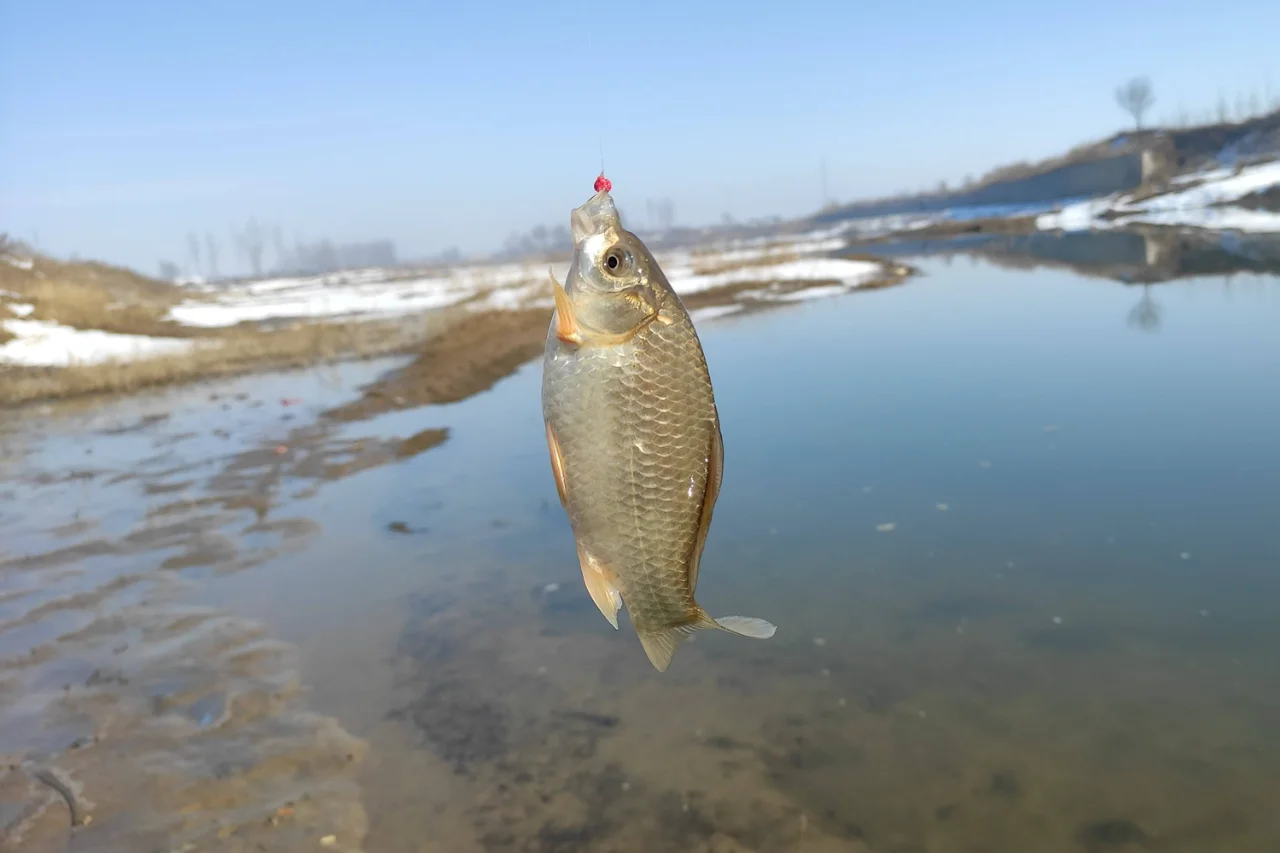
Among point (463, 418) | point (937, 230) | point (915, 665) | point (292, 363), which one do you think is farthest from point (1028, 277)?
point (937, 230)

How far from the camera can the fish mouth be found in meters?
2.02

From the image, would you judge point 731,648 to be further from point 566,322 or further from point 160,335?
point 160,335

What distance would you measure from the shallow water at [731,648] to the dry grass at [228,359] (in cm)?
1014

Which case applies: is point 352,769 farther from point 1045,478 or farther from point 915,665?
point 1045,478

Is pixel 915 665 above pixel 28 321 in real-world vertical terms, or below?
below

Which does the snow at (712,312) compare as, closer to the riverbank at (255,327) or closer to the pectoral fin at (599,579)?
the riverbank at (255,327)

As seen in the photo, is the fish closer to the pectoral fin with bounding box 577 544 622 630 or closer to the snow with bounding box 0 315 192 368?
the pectoral fin with bounding box 577 544 622 630

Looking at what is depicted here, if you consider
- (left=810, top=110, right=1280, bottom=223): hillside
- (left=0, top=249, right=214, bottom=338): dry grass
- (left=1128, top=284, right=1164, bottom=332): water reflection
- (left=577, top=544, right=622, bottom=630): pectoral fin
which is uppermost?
(left=810, top=110, right=1280, bottom=223): hillside

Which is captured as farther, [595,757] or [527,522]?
[527,522]

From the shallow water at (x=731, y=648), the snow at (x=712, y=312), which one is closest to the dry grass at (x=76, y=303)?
the shallow water at (x=731, y=648)

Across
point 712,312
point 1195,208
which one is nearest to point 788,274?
point 712,312

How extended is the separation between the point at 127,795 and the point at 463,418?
35.0ft

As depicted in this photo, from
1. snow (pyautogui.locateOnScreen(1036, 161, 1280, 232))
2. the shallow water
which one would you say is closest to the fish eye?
the shallow water

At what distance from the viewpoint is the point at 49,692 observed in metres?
6.66
